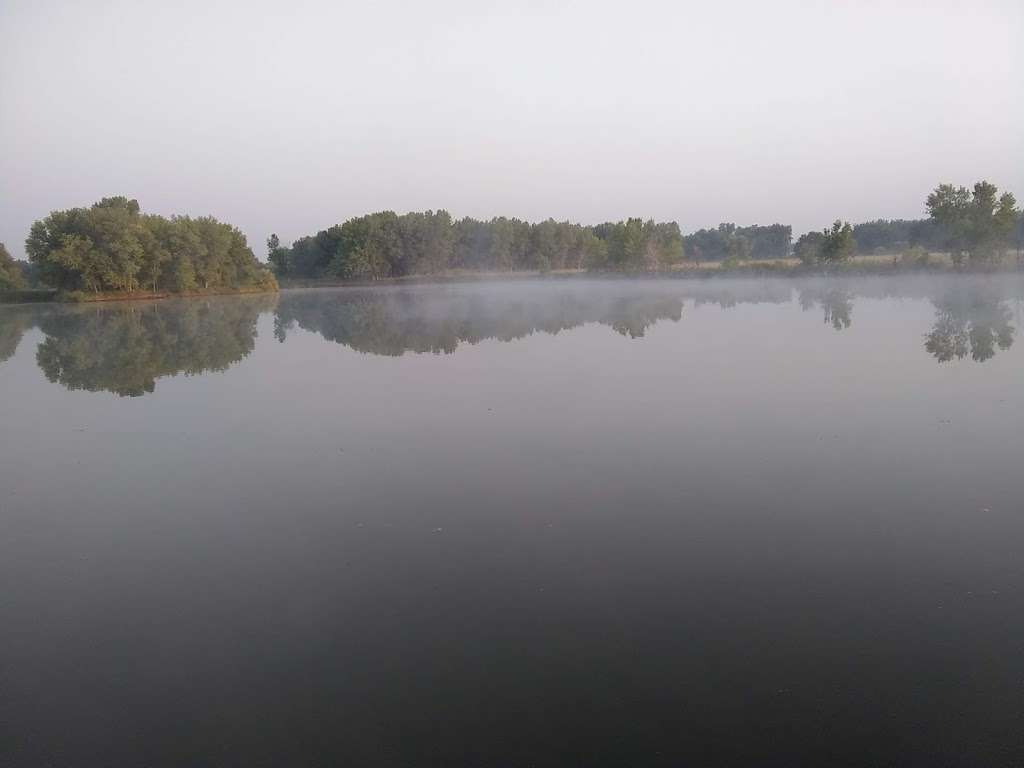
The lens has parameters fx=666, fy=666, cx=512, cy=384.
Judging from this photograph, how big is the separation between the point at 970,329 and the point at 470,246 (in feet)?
310

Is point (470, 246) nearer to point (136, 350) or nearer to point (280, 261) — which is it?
point (280, 261)

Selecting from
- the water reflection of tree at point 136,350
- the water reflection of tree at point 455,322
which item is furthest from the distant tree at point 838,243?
the water reflection of tree at point 136,350

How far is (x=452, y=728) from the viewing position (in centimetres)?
387

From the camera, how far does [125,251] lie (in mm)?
58031

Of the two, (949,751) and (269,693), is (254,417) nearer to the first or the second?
(269,693)

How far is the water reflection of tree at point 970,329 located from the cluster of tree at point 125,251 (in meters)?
60.6

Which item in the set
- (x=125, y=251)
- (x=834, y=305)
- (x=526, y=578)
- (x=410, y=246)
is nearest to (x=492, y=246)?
(x=410, y=246)

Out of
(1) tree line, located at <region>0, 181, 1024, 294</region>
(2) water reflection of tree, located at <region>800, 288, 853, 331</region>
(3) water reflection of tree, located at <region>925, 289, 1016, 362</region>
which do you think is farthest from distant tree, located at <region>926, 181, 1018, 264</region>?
(3) water reflection of tree, located at <region>925, 289, 1016, 362</region>

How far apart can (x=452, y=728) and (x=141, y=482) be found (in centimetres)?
639

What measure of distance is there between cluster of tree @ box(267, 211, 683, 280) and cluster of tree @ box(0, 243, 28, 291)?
134 feet

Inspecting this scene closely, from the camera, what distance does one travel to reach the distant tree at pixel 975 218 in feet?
149

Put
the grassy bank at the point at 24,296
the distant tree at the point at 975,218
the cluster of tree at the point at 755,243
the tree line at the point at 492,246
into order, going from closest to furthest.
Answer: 1. the distant tree at the point at 975,218
2. the grassy bank at the point at 24,296
3. the tree line at the point at 492,246
4. the cluster of tree at the point at 755,243

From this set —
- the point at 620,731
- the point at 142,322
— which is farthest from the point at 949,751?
the point at 142,322

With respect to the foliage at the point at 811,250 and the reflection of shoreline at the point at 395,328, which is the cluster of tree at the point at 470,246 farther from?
the reflection of shoreline at the point at 395,328
